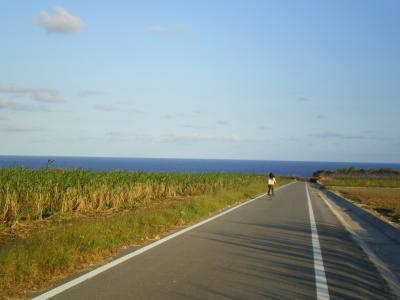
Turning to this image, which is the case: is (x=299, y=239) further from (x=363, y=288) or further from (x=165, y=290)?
(x=165, y=290)

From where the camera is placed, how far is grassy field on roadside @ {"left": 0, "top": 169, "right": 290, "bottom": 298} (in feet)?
26.7

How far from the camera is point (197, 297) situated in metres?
6.96

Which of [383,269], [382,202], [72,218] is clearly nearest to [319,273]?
[383,269]

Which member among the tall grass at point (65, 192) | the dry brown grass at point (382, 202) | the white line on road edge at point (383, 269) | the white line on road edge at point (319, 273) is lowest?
the white line on road edge at point (383, 269)

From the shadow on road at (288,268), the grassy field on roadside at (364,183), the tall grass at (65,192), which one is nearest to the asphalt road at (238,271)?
the shadow on road at (288,268)

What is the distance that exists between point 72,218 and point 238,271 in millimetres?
9799

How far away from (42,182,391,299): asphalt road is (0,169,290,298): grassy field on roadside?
0.80 meters

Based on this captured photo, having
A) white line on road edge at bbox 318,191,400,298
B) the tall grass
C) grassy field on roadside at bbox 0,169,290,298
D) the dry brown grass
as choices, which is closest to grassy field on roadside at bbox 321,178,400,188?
the dry brown grass

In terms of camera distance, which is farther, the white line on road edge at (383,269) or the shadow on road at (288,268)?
the white line on road edge at (383,269)

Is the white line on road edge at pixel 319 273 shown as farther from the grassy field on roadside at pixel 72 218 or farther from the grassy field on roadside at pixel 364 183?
the grassy field on roadside at pixel 364 183

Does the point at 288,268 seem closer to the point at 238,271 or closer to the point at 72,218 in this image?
the point at 238,271

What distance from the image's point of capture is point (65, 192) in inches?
744

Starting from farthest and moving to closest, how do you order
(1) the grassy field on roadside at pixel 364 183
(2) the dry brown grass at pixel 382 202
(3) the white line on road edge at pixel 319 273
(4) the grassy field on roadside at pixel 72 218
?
(1) the grassy field on roadside at pixel 364 183 → (2) the dry brown grass at pixel 382 202 → (4) the grassy field on roadside at pixel 72 218 → (3) the white line on road edge at pixel 319 273

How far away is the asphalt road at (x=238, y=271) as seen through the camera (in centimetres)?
727
